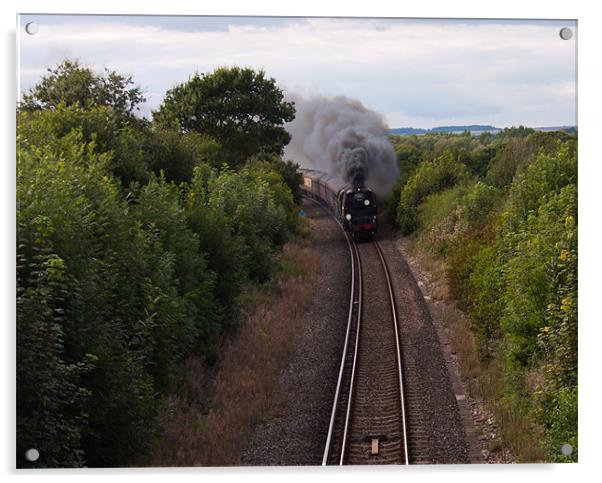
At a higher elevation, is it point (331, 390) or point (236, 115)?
point (236, 115)

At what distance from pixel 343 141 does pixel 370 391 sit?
13.4 metres

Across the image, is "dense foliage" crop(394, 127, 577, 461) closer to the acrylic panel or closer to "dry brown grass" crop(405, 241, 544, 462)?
the acrylic panel

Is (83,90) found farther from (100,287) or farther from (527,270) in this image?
(527,270)

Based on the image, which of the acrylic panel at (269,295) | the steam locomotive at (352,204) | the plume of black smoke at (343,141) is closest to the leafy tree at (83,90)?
the acrylic panel at (269,295)

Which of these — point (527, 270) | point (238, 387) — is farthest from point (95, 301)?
point (527, 270)

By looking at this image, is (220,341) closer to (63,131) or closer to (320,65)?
(63,131)

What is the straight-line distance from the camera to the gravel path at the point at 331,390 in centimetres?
1122

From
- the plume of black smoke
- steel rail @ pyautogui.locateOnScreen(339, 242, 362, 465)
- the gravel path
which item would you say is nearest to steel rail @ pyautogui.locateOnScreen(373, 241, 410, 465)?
the gravel path

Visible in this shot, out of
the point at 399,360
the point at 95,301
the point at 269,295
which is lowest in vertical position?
the point at 399,360

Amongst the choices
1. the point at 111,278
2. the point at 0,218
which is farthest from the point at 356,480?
the point at 0,218

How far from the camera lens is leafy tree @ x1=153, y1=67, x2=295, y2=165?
17062 millimetres

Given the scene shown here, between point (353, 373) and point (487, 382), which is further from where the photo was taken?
point (353, 373)

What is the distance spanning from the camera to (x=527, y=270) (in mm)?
12867

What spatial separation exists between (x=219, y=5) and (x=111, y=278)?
4265 millimetres
